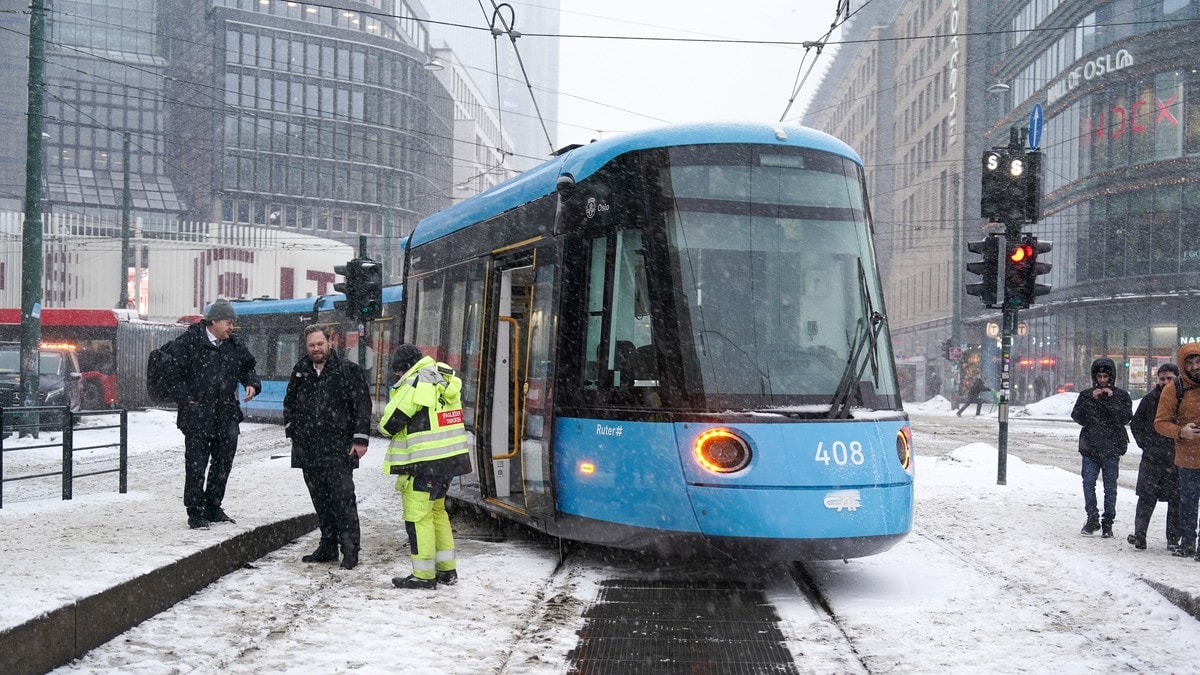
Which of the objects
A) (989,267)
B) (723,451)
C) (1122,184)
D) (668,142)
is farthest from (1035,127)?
(1122,184)

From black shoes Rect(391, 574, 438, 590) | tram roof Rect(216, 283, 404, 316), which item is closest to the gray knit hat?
black shoes Rect(391, 574, 438, 590)

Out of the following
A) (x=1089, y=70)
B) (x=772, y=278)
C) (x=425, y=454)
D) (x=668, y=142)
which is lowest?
(x=425, y=454)

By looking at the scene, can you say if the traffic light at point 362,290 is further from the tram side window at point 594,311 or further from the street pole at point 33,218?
the street pole at point 33,218

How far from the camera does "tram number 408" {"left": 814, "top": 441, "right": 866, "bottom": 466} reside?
747 cm

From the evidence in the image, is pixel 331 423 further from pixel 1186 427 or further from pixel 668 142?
pixel 1186 427

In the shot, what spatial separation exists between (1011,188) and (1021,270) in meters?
1.10

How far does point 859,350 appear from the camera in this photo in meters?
7.91

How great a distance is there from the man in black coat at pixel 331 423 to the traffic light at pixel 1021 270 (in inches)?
357

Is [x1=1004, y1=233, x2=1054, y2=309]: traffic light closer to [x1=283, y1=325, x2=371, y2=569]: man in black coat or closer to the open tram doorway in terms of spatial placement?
the open tram doorway

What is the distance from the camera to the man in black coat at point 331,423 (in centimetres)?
839

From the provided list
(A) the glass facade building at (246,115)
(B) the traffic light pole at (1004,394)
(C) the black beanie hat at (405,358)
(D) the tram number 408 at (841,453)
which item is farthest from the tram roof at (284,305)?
(A) the glass facade building at (246,115)

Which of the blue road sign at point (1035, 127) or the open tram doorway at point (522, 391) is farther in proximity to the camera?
the blue road sign at point (1035, 127)

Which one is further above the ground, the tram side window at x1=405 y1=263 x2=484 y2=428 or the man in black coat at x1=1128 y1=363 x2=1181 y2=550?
the tram side window at x1=405 y1=263 x2=484 y2=428

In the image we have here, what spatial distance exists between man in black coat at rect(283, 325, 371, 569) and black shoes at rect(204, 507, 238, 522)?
1.33 meters
